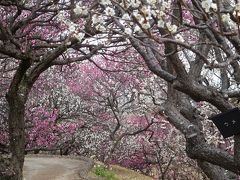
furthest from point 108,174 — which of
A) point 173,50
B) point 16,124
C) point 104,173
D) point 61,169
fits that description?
point 173,50

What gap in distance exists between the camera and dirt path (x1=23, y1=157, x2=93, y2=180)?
11294mm

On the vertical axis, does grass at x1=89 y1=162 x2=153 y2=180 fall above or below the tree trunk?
below

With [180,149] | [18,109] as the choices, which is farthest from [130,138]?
[18,109]

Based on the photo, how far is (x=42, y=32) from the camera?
1187 centimetres

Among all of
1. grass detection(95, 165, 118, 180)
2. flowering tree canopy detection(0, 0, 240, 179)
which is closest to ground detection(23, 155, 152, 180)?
grass detection(95, 165, 118, 180)

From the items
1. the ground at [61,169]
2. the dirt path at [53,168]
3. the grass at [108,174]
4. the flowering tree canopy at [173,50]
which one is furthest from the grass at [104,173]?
the flowering tree canopy at [173,50]

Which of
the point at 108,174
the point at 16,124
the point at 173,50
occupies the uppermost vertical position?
the point at 173,50

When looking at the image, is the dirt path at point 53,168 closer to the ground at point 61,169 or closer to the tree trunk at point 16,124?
the ground at point 61,169

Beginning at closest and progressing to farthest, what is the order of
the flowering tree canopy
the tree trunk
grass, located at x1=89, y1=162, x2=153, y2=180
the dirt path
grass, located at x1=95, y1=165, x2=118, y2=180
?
the flowering tree canopy < the tree trunk < the dirt path < grass, located at x1=89, y1=162, x2=153, y2=180 < grass, located at x1=95, y1=165, x2=118, y2=180

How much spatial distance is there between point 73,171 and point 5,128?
3841 millimetres

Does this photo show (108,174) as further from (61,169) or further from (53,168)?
(53,168)

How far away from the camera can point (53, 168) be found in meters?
12.6

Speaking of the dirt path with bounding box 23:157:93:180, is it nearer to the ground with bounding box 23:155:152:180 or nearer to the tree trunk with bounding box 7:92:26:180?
the ground with bounding box 23:155:152:180

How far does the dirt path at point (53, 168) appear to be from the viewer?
1129 centimetres
